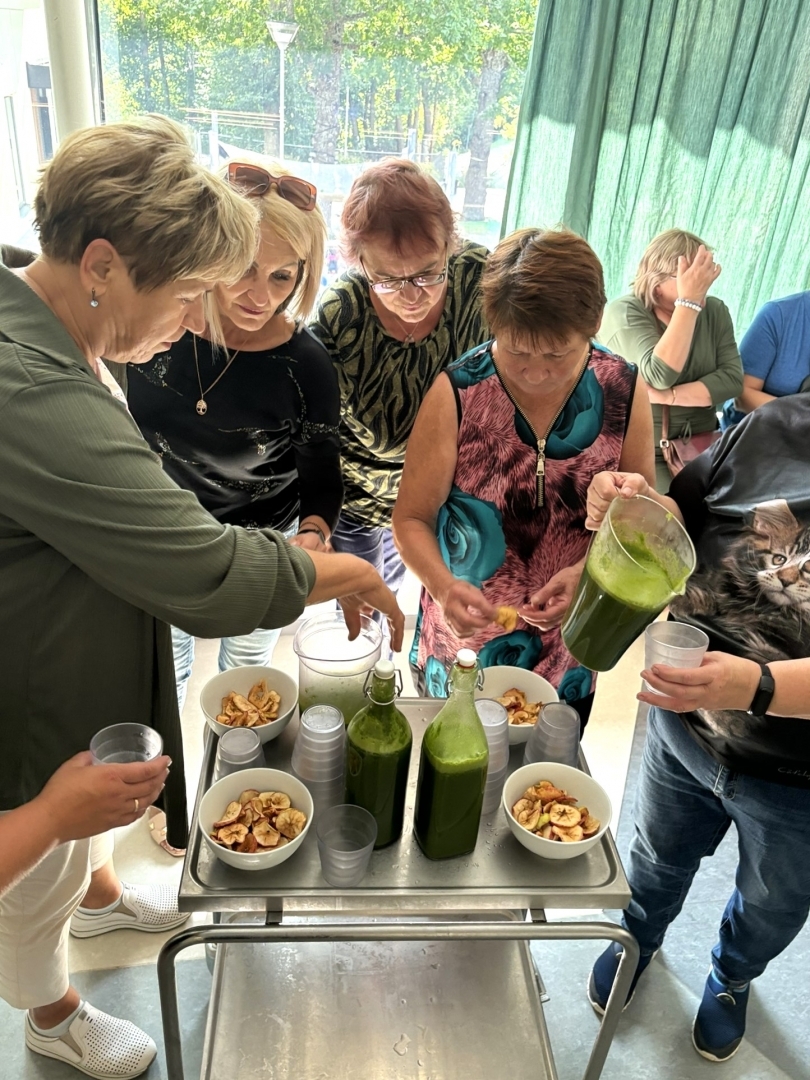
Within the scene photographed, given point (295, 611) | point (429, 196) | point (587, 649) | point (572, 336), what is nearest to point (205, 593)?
point (295, 611)

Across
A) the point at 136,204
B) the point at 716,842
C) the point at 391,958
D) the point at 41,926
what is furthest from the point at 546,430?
the point at 41,926

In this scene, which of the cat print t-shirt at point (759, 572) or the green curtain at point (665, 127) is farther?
the green curtain at point (665, 127)

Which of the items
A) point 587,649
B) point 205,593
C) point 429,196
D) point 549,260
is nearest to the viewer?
point 205,593

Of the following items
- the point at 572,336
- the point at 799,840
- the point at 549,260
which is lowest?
the point at 799,840

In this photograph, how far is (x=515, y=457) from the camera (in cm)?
150

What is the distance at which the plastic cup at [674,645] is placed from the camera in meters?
1.18

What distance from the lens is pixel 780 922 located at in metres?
1.54

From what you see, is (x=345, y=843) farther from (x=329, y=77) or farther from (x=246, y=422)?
(x=329, y=77)

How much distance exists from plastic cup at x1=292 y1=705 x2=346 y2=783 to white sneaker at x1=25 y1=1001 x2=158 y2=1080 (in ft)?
2.98

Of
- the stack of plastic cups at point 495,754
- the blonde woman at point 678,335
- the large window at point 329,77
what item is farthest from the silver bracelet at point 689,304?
the stack of plastic cups at point 495,754

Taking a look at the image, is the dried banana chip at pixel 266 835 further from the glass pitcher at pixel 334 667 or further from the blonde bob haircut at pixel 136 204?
the blonde bob haircut at pixel 136 204

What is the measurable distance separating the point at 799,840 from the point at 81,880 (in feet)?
4.26

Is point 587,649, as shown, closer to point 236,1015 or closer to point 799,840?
point 799,840

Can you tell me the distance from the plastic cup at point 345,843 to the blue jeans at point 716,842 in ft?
2.24
